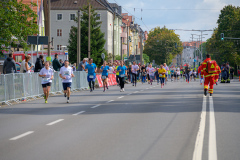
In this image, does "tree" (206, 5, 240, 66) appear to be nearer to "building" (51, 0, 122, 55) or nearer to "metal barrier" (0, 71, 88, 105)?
"building" (51, 0, 122, 55)

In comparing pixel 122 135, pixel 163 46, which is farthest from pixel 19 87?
pixel 163 46

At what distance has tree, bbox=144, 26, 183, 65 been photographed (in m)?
117

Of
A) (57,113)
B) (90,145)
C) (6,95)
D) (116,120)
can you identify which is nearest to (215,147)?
(90,145)

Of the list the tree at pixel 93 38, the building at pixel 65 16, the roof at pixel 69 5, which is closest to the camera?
the tree at pixel 93 38

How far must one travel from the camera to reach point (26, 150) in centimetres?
758

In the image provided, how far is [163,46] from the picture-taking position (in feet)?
385

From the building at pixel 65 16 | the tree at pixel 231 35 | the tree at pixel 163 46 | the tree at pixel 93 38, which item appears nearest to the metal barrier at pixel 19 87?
the tree at pixel 93 38

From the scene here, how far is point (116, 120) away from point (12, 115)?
3.70 metres

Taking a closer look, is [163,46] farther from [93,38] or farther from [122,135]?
[122,135]

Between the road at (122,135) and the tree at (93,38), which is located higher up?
the tree at (93,38)

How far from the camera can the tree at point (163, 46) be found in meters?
117

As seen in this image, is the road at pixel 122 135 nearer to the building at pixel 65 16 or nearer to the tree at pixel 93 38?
the tree at pixel 93 38

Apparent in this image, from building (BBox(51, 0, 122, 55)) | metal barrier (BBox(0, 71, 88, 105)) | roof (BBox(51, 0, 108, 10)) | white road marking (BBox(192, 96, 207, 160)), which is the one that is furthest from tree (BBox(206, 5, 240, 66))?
white road marking (BBox(192, 96, 207, 160))

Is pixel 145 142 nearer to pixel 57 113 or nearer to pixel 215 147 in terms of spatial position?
pixel 215 147
